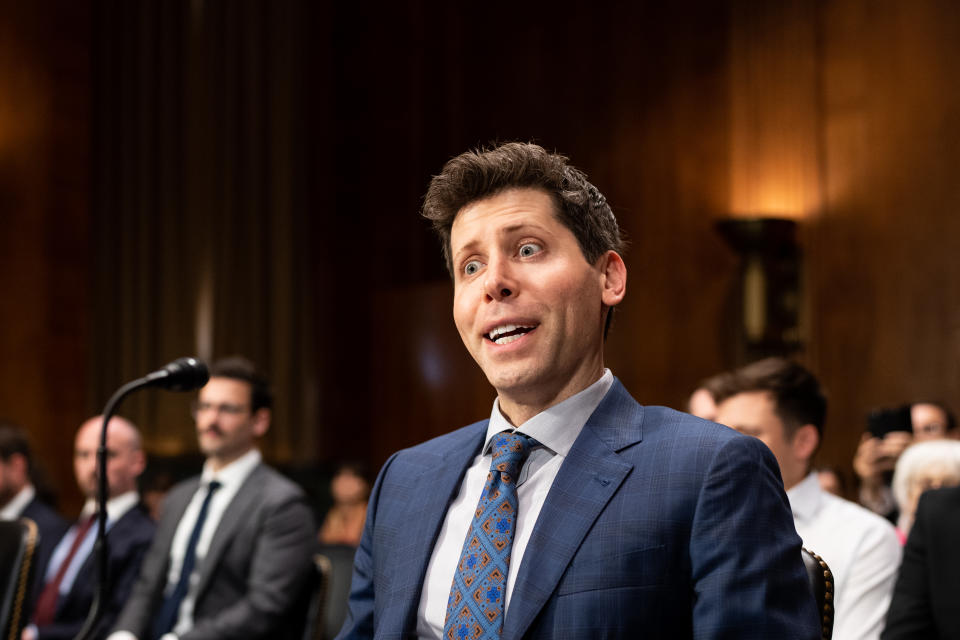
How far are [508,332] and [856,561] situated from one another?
138 cm

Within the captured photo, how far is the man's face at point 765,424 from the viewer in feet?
8.36

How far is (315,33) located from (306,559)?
5958 mm

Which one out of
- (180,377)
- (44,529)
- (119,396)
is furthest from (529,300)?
(44,529)

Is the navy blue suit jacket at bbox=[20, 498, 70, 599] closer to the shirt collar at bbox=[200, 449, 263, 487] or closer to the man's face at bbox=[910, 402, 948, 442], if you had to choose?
the shirt collar at bbox=[200, 449, 263, 487]

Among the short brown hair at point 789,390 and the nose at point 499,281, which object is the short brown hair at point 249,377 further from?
the nose at point 499,281

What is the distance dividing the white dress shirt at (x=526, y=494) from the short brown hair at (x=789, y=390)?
3.72 feet

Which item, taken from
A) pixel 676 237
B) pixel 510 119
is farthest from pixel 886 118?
pixel 510 119

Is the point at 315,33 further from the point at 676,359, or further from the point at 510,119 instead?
the point at 676,359

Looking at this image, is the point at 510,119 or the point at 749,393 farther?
the point at 510,119

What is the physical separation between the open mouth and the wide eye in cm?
11

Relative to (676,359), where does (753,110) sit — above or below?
above

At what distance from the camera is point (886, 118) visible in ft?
17.3

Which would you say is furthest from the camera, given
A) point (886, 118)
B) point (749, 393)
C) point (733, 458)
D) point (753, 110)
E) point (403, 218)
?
point (403, 218)

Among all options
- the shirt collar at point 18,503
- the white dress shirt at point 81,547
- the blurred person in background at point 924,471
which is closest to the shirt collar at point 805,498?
the blurred person in background at point 924,471
